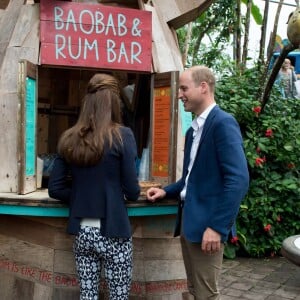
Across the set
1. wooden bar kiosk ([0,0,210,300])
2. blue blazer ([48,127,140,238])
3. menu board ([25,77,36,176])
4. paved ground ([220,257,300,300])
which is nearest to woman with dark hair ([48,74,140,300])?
blue blazer ([48,127,140,238])

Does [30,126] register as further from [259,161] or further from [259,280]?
[259,280]

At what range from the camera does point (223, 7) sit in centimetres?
953

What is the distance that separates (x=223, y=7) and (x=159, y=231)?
23.0ft

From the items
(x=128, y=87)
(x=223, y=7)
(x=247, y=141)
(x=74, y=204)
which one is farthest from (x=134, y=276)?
(x=223, y=7)

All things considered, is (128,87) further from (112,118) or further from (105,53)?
(112,118)

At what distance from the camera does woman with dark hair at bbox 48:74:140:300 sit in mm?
2746

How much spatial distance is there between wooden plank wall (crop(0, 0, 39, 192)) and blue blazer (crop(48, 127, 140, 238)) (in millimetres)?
773

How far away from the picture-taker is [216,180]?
265 cm

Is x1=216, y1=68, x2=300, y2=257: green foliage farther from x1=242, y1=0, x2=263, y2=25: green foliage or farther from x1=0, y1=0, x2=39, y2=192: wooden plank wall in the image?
x1=242, y1=0, x2=263, y2=25: green foliage

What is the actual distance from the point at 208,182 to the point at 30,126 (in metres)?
1.47

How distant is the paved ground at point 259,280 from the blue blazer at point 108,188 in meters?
2.36

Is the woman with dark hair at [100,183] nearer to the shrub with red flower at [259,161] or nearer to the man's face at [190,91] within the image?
the man's face at [190,91]

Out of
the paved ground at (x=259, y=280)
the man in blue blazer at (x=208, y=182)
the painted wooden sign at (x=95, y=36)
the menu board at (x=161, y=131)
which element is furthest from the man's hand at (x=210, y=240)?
the paved ground at (x=259, y=280)

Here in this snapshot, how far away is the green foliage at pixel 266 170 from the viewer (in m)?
5.73
